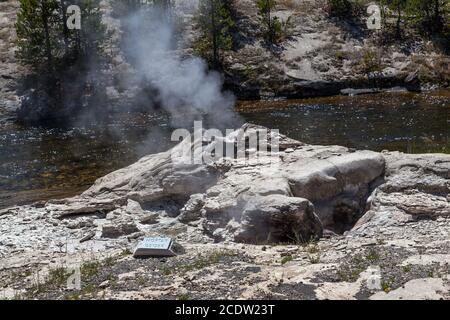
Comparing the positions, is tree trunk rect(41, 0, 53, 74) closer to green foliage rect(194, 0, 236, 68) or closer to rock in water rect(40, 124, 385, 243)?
green foliage rect(194, 0, 236, 68)

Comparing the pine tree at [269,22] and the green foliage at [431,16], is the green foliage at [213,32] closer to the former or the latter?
the pine tree at [269,22]

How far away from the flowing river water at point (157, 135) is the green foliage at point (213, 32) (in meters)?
5.80

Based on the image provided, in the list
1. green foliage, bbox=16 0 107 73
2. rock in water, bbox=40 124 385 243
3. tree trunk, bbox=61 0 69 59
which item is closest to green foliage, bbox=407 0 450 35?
green foliage, bbox=16 0 107 73

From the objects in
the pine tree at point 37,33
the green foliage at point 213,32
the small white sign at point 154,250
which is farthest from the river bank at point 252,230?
the green foliage at point 213,32

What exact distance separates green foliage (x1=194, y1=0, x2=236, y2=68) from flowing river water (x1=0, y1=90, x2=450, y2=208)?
5799 millimetres

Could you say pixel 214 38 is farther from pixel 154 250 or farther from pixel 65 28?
pixel 154 250

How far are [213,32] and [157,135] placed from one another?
14.5 metres

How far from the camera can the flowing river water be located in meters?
22.9

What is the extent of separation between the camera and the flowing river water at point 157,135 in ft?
75.0

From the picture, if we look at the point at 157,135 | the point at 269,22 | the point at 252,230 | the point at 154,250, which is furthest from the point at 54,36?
the point at 154,250

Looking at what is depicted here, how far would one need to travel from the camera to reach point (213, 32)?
140ft

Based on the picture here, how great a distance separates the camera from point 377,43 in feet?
148
